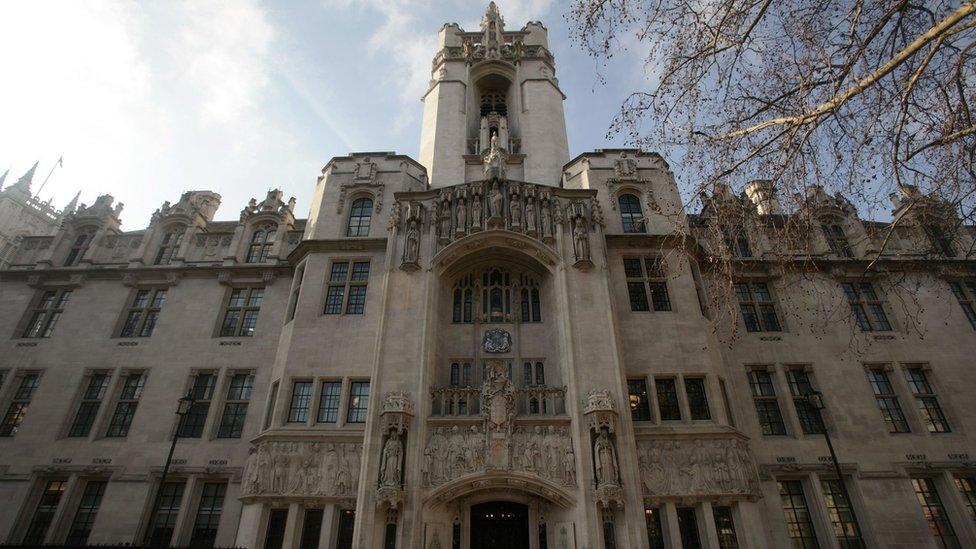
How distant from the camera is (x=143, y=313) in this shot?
23.5 m

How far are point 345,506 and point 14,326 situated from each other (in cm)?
2003

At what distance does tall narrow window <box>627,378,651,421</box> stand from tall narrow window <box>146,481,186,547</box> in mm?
17717

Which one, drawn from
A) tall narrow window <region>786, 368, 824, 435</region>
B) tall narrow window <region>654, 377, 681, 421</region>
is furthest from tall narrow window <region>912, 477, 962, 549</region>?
tall narrow window <region>654, 377, 681, 421</region>

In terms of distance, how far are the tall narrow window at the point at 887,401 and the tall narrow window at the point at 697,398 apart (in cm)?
840

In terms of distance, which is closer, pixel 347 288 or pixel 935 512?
pixel 935 512

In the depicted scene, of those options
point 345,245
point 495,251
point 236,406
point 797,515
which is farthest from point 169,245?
point 797,515

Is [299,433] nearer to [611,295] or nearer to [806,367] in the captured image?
[611,295]

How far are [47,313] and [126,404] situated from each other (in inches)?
299

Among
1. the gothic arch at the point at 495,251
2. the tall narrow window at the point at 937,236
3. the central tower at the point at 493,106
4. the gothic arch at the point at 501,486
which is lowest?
the gothic arch at the point at 501,486

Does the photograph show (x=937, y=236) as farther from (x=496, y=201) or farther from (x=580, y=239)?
(x=496, y=201)

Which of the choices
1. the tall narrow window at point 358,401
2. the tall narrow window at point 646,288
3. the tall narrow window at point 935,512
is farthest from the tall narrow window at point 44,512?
the tall narrow window at point 935,512

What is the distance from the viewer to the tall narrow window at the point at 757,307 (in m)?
22.5

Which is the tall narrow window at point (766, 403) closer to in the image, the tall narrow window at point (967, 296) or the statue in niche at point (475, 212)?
the tall narrow window at point (967, 296)

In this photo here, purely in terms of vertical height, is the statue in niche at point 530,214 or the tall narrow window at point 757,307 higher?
the statue in niche at point 530,214
